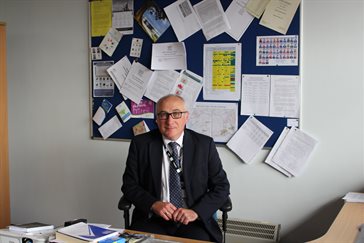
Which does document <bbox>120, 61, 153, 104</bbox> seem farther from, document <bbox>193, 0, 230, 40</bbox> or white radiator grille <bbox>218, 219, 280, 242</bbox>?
white radiator grille <bbox>218, 219, 280, 242</bbox>

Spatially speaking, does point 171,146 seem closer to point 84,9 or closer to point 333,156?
point 333,156

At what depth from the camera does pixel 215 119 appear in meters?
3.29

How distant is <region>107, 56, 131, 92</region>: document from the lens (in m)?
3.57

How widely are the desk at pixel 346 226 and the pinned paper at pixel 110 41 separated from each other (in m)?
2.13

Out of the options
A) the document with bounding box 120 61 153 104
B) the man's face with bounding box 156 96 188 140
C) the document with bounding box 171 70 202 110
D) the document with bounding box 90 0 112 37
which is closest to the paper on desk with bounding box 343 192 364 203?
the man's face with bounding box 156 96 188 140

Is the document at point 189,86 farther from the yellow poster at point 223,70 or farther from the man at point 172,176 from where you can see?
the man at point 172,176

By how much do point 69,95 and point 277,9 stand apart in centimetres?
191

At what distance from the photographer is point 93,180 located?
381cm

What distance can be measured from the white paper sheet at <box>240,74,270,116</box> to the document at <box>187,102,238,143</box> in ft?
0.29

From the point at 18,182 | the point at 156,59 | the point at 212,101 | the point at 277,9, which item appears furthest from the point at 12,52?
the point at 277,9

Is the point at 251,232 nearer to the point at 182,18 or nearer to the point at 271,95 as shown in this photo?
the point at 271,95

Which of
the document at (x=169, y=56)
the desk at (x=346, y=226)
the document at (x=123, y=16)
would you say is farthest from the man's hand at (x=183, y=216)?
the document at (x=123, y=16)

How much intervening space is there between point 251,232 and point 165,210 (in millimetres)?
933

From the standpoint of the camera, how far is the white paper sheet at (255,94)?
312 centimetres
